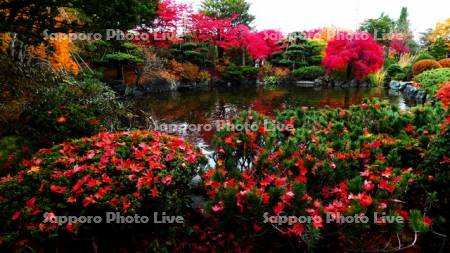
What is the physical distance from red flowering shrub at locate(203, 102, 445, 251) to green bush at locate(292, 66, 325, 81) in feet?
67.7

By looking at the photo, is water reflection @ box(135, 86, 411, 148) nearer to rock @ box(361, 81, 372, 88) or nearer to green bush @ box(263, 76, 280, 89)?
rock @ box(361, 81, 372, 88)

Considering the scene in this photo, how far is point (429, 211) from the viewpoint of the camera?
8.71 ft

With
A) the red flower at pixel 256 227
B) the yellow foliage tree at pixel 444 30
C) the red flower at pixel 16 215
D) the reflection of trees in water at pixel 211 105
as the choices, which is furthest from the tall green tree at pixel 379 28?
the red flower at pixel 16 215

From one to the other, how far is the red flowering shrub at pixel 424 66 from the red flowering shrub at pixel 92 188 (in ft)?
66.0

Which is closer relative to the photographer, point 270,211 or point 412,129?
point 270,211

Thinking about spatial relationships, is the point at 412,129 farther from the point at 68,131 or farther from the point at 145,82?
the point at 145,82

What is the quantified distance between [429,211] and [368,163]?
0.67m

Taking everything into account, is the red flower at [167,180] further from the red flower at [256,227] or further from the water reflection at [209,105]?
the water reflection at [209,105]

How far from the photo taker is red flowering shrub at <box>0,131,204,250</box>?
252 centimetres

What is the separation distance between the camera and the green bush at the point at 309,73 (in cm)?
2416

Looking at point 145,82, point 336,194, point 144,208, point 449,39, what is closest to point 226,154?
point 144,208

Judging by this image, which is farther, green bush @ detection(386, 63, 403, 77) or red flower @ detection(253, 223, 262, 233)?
green bush @ detection(386, 63, 403, 77)

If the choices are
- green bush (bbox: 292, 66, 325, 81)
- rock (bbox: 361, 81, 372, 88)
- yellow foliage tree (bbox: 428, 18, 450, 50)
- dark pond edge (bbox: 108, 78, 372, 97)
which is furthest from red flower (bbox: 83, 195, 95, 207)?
yellow foliage tree (bbox: 428, 18, 450, 50)

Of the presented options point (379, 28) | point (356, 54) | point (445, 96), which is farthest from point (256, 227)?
point (379, 28)
